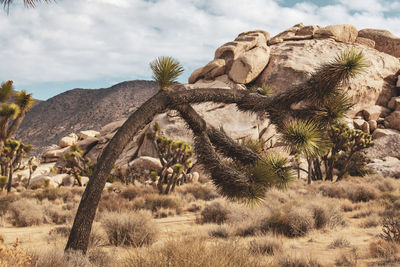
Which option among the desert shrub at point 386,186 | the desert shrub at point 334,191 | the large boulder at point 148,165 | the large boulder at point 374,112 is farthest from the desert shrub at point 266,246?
the large boulder at point 374,112

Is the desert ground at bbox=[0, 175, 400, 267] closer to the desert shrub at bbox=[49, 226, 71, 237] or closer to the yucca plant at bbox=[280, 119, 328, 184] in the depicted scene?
the desert shrub at bbox=[49, 226, 71, 237]

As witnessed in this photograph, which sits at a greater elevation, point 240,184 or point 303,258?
point 240,184

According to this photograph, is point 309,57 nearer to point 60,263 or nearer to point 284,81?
Answer: point 284,81

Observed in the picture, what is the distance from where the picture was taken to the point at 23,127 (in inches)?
2653

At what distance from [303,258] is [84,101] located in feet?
248

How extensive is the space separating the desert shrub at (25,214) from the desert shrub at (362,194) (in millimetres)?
13261

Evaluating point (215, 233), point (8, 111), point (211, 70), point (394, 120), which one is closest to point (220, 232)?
point (215, 233)

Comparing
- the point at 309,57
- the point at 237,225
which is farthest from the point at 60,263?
the point at 309,57

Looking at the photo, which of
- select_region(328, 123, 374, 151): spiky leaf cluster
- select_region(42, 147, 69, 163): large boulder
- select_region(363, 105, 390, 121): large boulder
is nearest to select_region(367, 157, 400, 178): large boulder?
select_region(328, 123, 374, 151): spiky leaf cluster

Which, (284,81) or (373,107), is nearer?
(284,81)

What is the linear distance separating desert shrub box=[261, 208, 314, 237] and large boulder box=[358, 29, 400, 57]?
48.1 meters

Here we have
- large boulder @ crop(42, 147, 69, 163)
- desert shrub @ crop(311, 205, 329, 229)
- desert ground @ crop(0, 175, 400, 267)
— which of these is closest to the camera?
desert ground @ crop(0, 175, 400, 267)

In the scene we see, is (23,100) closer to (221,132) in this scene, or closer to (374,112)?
(221,132)

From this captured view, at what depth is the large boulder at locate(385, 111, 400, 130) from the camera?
1465 inches
